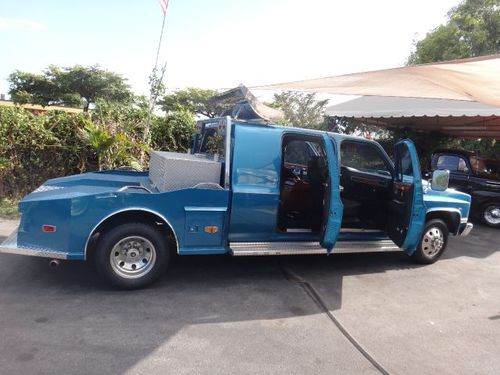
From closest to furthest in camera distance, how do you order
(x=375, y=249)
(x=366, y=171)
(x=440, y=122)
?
(x=375, y=249)
(x=366, y=171)
(x=440, y=122)

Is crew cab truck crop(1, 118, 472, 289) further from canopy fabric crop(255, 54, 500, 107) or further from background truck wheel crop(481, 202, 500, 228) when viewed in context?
background truck wheel crop(481, 202, 500, 228)

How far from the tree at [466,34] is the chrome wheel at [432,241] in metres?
14.5

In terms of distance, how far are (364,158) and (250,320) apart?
9.81 feet

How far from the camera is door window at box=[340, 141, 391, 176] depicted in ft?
18.2

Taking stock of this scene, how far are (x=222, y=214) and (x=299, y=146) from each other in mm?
1966

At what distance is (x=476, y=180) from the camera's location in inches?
376

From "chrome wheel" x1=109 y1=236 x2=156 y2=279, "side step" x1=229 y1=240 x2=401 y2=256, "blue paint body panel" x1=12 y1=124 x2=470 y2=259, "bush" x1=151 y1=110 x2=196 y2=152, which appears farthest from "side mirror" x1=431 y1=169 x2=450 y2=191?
"bush" x1=151 y1=110 x2=196 y2=152

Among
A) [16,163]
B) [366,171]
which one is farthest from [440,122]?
[16,163]

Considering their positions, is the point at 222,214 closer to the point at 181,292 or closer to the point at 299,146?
the point at 181,292

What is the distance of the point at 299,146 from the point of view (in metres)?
5.87

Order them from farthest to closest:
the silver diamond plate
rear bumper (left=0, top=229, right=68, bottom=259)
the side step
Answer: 1. the side step
2. the silver diamond plate
3. rear bumper (left=0, top=229, right=68, bottom=259)

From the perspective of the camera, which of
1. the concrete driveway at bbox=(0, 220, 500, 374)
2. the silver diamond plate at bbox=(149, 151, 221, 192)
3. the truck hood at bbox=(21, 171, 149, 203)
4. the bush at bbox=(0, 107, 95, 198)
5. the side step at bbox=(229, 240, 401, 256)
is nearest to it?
the concrete driveway at bbox=(0, 220, 500, 374)

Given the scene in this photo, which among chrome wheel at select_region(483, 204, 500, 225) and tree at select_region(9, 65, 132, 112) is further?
tree at select_region(9, 65, 132, 112)

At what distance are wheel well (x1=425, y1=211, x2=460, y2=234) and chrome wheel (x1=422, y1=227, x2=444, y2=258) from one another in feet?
0.69
